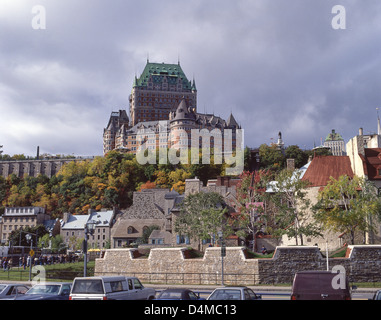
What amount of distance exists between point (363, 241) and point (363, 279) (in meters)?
10.4

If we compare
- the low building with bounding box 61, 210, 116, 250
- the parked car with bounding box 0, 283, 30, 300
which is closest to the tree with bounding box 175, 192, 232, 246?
the parked car with bounding box 0, 283, 30, 300

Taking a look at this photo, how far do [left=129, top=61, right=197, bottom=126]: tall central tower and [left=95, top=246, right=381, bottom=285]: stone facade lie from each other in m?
151

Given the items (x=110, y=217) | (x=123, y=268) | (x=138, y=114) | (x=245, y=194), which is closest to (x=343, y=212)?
(x=245, y=194)

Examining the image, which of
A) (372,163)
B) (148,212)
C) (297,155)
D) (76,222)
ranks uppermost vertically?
(297,155)

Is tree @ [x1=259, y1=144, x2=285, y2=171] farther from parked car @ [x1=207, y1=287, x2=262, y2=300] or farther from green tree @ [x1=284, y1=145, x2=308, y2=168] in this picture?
parked car @ [x1=207, y1=287, x2=262, y2=300]

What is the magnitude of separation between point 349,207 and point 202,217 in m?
15.9

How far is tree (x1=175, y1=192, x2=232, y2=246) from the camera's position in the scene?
45.7 meters

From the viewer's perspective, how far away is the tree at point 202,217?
45688 mm

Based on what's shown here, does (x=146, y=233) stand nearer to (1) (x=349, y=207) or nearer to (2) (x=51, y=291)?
(1) (x=349, y=207)

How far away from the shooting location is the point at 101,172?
122 metres

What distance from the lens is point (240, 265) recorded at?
34.8 meters

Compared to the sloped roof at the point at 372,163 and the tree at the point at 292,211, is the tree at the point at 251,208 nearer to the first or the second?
the tree at the point at 292,211

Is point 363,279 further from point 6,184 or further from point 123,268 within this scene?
point 6,184

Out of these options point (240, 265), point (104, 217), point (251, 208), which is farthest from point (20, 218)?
point (240, 265)
